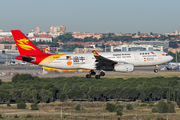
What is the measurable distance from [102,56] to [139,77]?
97.1 meters

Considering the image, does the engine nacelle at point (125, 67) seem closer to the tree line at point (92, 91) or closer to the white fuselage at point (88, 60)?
the white fuselage at point (88, 60)

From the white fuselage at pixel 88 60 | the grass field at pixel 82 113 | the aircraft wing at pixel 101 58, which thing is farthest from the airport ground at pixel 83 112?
the aircraft wing at pixel 101 58

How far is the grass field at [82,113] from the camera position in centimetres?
10931

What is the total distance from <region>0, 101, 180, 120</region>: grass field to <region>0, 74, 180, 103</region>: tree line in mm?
7228

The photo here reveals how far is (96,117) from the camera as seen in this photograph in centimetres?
10938

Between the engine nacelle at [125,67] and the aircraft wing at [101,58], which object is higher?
the aircraft wing at [101,58]

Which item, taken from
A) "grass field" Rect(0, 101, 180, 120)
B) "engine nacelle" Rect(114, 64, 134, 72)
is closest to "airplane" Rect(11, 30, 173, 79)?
"engine nacelle" Rect(114, 64, 134, 72)

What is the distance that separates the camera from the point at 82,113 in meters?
116

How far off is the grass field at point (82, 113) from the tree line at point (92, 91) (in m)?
7.23

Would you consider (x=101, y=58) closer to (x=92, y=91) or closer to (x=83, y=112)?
(x=83, y=112)

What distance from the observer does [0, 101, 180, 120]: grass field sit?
4304 inches

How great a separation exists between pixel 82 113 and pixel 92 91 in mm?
25101

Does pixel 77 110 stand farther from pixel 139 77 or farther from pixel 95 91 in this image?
pixel 139 77

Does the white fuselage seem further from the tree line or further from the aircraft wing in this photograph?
the tree line
